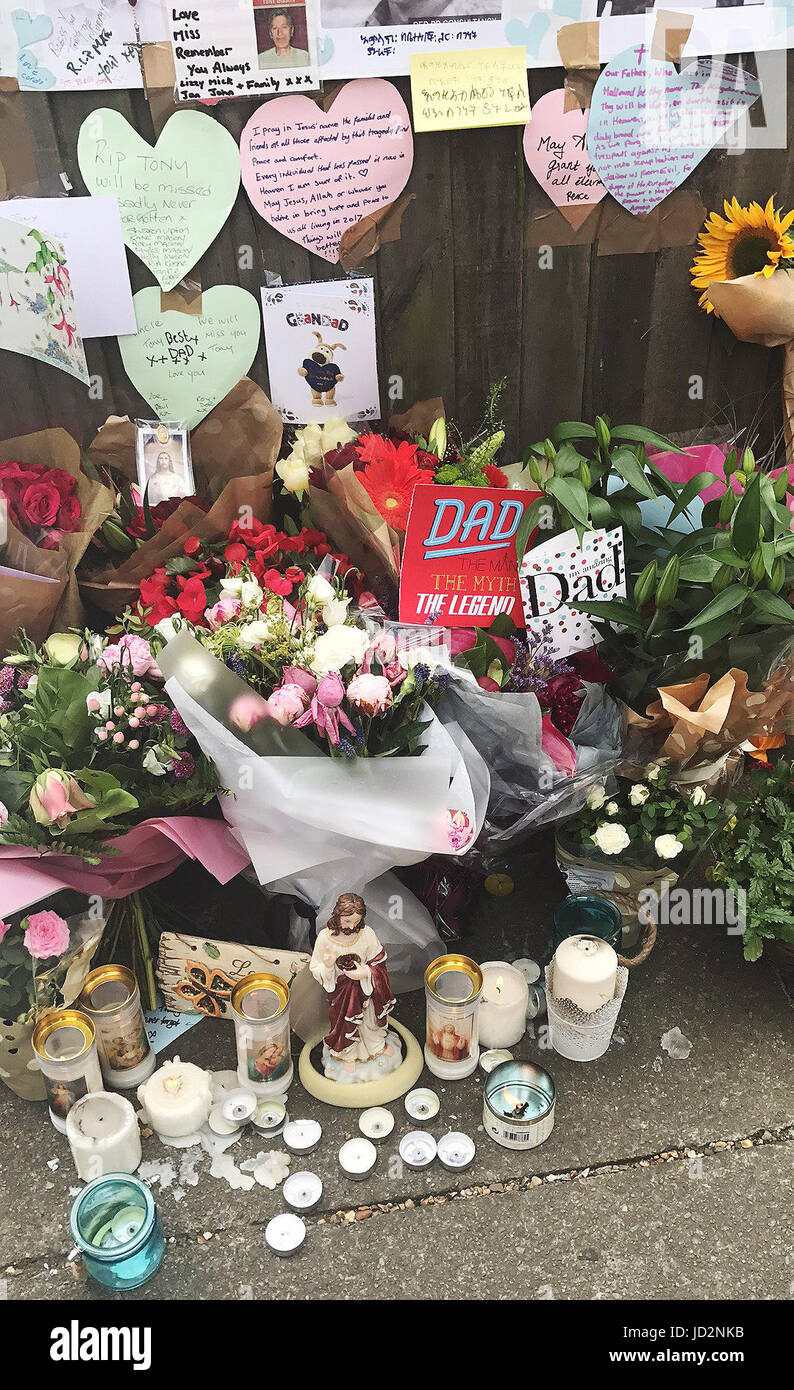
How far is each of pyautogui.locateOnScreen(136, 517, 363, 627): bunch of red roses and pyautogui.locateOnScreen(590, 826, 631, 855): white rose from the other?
0.67 meters

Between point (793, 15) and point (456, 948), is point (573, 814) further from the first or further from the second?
point (793, 15)

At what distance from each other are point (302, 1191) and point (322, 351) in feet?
5.48

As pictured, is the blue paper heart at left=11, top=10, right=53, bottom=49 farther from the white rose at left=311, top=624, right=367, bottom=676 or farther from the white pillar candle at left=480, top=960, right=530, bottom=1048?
the white pillar candle at left=480, top=960, right=530, bottom=1048

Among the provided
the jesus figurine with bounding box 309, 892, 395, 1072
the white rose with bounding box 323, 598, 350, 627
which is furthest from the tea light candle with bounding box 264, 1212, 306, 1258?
the white rose with bounding box 323, 598, 350, 627

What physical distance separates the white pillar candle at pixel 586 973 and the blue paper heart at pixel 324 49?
1747mm

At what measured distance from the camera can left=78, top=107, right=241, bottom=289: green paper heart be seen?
1.94m

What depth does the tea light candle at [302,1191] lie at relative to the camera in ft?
5.16

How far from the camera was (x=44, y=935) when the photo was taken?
1.64 m

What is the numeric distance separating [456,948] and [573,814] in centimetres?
40

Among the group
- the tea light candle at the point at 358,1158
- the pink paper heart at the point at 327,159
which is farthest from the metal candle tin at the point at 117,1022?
the pink paper heart at the point at 327,159

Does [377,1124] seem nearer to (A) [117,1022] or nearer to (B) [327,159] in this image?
(A) [117,1022]

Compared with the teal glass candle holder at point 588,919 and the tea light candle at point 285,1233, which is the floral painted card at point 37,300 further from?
the tea light candle at point 285,1233
